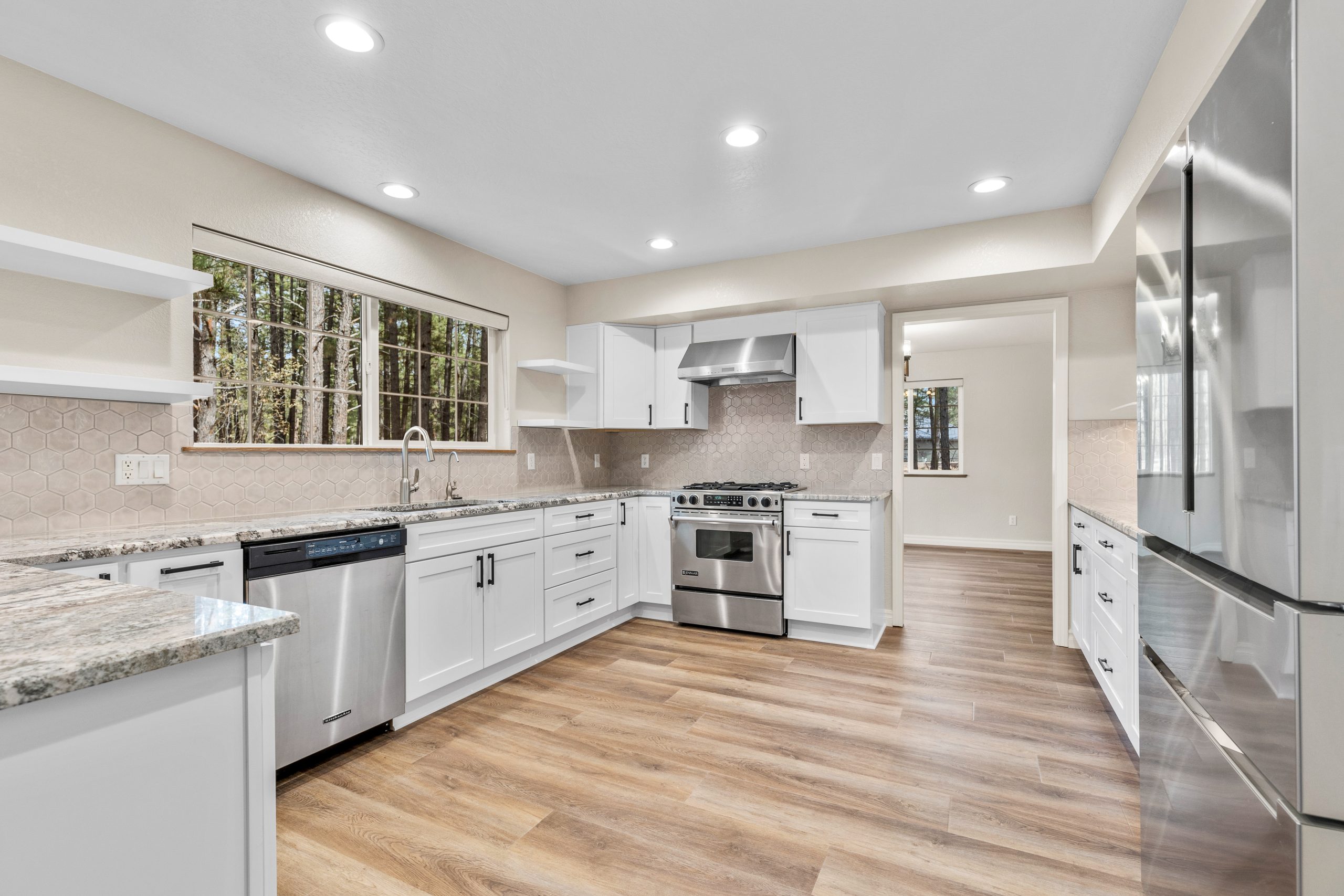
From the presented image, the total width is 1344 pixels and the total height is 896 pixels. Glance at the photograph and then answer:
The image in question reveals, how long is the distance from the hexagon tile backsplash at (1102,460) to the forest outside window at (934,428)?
3976 mm

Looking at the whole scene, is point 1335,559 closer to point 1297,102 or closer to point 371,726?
point 1297,102

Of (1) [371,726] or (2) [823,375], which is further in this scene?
(2) [823,375]

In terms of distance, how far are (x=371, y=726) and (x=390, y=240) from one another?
243cm

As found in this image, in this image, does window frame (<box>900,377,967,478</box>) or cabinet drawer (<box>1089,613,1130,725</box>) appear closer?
cabinet drawer (<box>1089,613,1130,725</box>)

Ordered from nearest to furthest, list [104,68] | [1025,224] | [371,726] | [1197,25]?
[1197,25] < [104,68] < [371,726] < [1025,224]

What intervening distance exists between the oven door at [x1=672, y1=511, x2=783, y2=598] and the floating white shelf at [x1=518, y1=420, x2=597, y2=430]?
0.98 meters

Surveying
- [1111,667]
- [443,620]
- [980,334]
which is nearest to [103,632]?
[443,620]

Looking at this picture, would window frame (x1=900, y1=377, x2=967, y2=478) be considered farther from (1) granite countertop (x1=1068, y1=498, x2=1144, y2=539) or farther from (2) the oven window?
(2) the oven window

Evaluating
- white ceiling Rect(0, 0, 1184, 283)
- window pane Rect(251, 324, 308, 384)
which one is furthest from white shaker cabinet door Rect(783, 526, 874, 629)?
window pane Rect(251, 324, 308, 384)

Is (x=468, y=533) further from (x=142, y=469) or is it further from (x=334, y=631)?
(x=142, y=469)

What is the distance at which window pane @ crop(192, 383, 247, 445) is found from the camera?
2.73 metres

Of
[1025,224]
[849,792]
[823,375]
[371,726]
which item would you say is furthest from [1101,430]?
[371,726]

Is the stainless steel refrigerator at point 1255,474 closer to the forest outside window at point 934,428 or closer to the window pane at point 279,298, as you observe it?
the window pane at point 279,298

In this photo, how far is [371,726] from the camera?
8.54 feet
